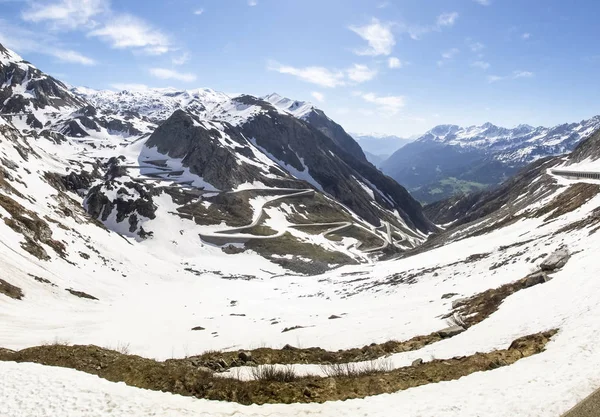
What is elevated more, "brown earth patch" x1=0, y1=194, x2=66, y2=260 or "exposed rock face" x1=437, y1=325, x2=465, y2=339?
"brown earth patch" x1=0, y1=194, x2=66, y2=260

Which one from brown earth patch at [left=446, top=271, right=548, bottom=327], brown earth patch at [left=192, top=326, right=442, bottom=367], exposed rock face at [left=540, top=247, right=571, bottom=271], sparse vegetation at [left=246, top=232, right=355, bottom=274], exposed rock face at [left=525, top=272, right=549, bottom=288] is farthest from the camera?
sparse vegetation at [left=246, top=232, right=355, bottom=274]

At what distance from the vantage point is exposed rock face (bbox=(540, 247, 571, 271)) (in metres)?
26.7

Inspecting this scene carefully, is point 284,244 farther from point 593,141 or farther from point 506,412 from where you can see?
point 506,412

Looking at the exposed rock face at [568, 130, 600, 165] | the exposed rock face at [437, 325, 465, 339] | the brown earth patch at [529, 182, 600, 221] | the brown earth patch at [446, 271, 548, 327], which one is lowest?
the exposed rock face at [437, 325, 465, 339]

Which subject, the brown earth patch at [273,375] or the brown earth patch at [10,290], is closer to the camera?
the brown earth patch at [273,375]

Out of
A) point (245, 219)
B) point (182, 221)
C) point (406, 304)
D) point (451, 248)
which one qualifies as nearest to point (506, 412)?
point (406, 304)

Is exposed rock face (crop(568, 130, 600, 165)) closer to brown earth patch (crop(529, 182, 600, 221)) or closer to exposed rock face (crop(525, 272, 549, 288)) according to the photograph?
brown earth patch (crop(529, 182, 600, 221))

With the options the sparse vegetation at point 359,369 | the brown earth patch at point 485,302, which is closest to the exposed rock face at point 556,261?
the brown earth patch at point 485,302

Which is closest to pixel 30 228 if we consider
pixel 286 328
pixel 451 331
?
pixel 286 328

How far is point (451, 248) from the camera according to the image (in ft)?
221

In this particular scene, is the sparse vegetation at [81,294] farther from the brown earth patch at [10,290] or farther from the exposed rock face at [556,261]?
the exposed rock face at [556,261]

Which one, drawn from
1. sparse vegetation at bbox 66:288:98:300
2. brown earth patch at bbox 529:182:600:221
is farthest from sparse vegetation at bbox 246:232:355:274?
brown earth patch at bbox 529:182:600:221

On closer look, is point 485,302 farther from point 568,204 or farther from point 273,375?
point 568,204

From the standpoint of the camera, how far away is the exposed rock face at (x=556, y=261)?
87.5 ft
